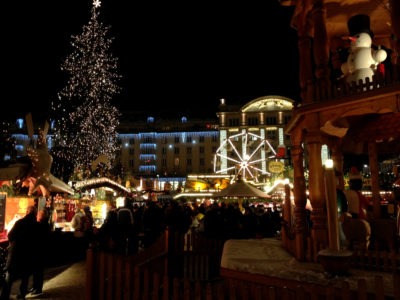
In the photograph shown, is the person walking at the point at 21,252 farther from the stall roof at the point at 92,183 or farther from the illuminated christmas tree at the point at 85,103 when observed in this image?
the illuminated christmas tree at the point at 85,103

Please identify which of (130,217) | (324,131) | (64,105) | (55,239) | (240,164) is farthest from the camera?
(240,164)

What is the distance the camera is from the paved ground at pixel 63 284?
299 inches

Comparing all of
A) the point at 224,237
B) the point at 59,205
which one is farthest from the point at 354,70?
the point at 59,205

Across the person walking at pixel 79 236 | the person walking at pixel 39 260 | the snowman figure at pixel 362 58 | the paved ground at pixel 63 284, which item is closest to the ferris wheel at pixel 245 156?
the person walking at pixel 79 236

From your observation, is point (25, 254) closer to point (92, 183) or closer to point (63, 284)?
point (63, 284)

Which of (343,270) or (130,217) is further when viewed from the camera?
(130,217)

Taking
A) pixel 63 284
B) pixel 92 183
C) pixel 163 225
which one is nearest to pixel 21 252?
pixel 63 284

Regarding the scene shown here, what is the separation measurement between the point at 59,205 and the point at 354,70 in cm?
1264

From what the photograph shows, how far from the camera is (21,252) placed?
7.23 meters

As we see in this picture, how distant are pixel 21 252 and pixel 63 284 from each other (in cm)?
187

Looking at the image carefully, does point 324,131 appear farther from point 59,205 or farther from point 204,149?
point 204,149

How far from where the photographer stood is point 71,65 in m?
29.7

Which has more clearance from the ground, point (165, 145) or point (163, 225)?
point (165, 145)

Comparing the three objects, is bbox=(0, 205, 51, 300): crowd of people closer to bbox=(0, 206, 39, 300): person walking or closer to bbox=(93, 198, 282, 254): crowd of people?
bbox=(0, 206, 39, 300): person walking
